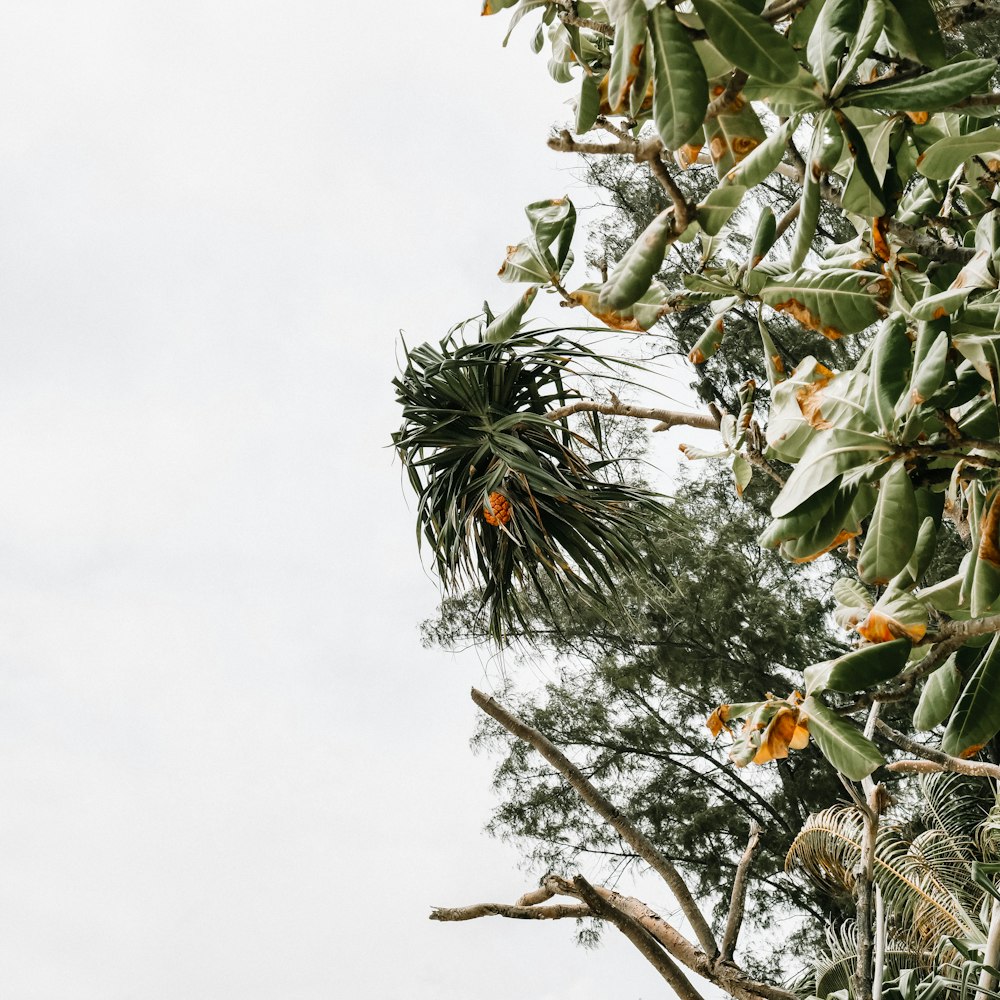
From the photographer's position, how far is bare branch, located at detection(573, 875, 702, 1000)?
44.4 inches

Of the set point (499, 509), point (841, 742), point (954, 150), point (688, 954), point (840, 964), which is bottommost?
point (840, 964)

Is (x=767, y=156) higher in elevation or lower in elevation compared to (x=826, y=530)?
higher

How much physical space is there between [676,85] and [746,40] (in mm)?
44

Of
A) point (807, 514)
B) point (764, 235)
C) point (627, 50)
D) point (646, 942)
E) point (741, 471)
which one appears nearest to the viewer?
point (627, 50)

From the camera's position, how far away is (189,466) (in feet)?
17.8

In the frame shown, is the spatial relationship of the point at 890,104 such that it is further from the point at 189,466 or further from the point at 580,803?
the point at 189,466

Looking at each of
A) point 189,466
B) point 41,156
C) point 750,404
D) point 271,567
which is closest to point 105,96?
point 41,156

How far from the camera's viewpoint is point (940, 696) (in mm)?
558

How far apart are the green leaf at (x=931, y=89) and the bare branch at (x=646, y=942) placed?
932 mm

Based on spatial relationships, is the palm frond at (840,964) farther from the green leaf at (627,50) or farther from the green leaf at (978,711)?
the green leaf at (627,50)

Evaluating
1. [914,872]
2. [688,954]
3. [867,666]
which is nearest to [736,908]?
[688,954]

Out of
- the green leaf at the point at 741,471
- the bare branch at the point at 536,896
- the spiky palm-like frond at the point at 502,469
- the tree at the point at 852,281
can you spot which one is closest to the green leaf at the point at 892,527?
the tree at the point at 852,281

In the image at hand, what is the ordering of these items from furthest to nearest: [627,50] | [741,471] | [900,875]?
[900,875], [741,471], [627,50]

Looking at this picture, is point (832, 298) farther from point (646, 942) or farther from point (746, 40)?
point (646, 942)
